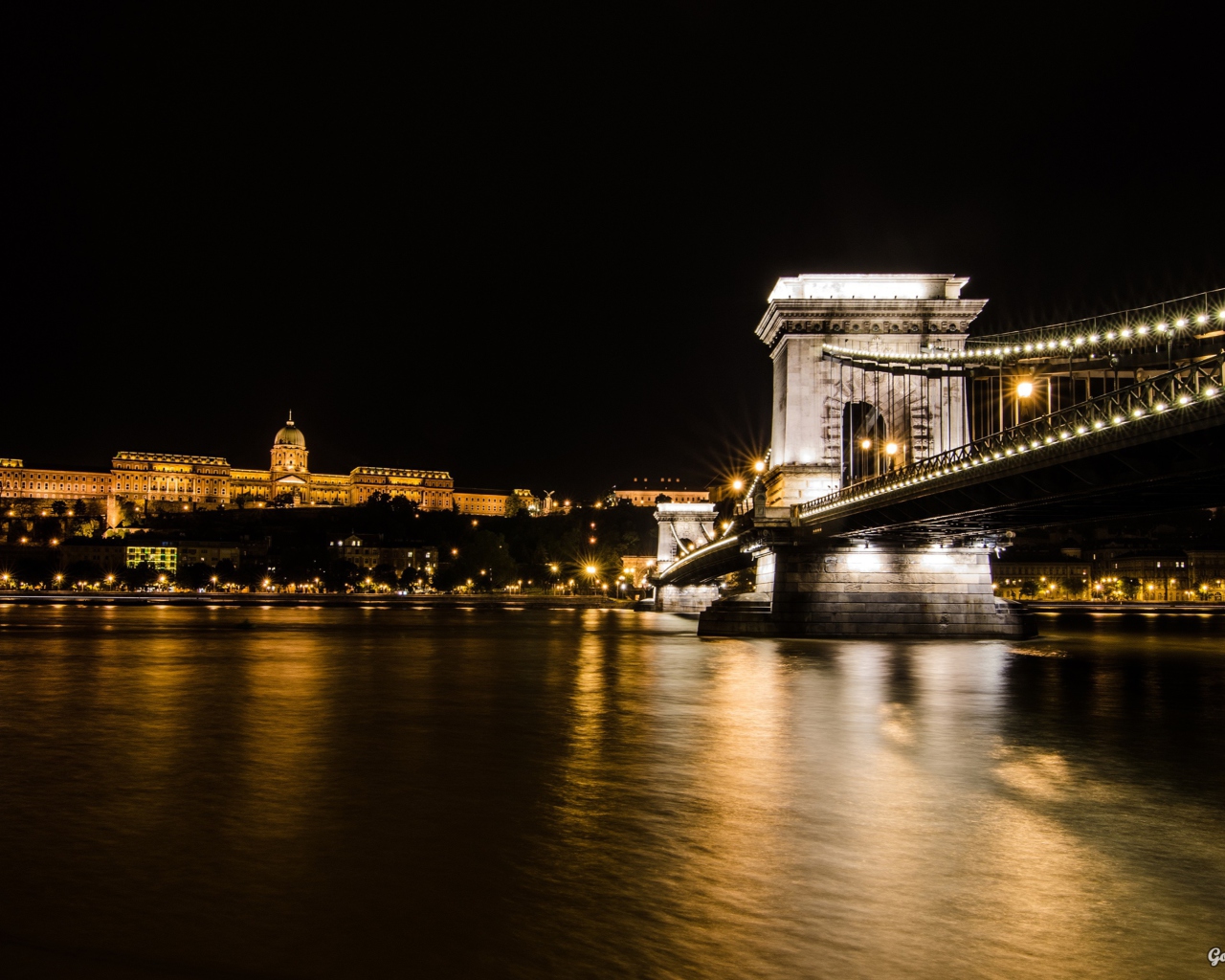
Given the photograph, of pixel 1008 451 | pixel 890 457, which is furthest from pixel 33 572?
pixel 1008 451

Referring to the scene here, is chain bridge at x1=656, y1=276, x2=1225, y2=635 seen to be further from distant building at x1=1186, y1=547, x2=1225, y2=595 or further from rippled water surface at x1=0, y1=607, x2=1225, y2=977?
distant building at x1=1186, y1=547, x2=1225, y2=595

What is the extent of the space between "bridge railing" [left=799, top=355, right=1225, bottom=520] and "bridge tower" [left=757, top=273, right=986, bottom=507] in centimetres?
914

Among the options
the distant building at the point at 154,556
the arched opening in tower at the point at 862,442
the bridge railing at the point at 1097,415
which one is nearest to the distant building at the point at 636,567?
the distant building at the point at 154,556

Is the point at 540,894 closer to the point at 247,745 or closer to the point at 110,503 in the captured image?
the point at 247,745

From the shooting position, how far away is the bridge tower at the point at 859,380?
3819 centimetres

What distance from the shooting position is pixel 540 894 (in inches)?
310

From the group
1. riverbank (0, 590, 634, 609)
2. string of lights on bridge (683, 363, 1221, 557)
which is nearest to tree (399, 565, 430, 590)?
riverbank (0, 590, 634, 609)

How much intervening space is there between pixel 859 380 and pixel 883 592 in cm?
785

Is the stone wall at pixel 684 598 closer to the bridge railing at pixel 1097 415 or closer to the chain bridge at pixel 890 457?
the chain bridge at pixel 890 457

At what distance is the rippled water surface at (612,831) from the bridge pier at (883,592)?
13.1 metres

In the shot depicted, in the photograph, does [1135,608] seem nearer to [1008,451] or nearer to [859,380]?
[859,380]

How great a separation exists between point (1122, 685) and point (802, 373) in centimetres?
1694

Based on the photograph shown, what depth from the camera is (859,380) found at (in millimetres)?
40031

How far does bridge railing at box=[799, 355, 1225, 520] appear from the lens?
17688 mm
